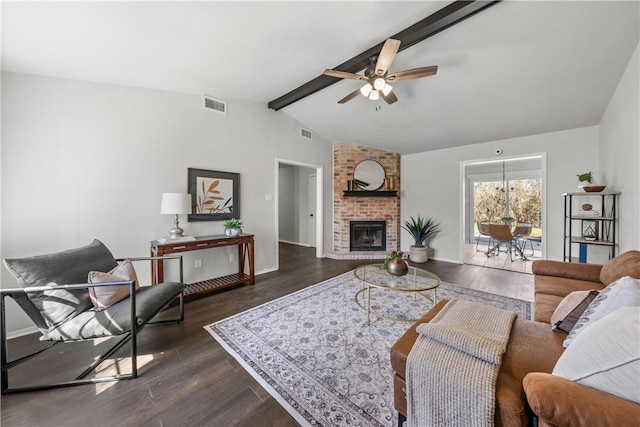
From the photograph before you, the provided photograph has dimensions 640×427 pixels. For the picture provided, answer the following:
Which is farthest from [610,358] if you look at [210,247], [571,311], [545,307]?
[210,247]

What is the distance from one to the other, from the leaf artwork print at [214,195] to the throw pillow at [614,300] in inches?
142

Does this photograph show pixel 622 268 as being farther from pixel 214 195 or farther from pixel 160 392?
pixel 214 195

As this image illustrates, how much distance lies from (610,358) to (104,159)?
3.88 m

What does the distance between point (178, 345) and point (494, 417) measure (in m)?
2.19

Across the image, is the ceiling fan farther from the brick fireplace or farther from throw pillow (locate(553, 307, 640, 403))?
the brick fireplace

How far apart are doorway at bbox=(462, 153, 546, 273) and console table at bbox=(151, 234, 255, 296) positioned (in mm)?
4602

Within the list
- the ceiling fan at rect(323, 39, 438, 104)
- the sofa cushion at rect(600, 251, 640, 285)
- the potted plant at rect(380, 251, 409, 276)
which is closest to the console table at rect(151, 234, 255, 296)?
the potted plant at rect(380, 251, 409, 276)

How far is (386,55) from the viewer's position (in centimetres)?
210

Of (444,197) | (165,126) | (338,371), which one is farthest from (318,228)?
(338,371)

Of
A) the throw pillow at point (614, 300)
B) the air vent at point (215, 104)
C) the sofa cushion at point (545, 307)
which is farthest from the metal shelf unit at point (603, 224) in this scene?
the air vent at point (215, 104)

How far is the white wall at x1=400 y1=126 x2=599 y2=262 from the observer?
3678mm

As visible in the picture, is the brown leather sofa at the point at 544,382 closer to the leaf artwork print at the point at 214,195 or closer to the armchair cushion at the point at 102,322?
the armchair cushion at the point at 102,322

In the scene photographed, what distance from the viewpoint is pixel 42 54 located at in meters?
2.00

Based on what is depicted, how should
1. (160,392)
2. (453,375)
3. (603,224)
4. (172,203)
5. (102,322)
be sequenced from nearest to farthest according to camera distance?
(453,375), (160,392), (102,322), (172,203), (603,224)
